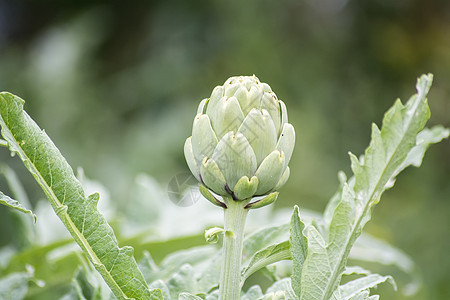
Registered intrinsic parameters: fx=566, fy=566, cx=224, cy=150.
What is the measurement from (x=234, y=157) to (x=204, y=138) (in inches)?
1.0

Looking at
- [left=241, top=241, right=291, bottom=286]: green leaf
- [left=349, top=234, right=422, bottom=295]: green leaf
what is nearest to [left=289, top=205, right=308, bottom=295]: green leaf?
[left=241, top=241, right=291, bottom=286]: green leaf

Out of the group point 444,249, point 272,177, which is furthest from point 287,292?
point 444,249

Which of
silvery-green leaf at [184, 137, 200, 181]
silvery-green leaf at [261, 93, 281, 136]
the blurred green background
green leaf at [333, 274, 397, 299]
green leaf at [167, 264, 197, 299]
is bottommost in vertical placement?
green leaf at [333, 274, 397, 299]

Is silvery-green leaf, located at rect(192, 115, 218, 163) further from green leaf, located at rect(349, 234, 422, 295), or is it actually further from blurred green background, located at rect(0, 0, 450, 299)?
blurred green background, located at rect(0, 0, 450, 299)

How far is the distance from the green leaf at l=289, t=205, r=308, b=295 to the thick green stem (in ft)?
0.11

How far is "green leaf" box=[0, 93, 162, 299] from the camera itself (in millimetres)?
358

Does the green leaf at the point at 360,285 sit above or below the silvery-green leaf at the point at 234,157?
below

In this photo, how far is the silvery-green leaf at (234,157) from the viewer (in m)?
0.36

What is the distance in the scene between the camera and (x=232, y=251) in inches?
14.9

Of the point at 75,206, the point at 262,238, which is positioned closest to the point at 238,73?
the point at 262,238

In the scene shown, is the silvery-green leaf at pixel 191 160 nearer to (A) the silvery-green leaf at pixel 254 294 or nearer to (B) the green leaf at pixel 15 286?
(A) the silvery-green leaf at pixel 254 294

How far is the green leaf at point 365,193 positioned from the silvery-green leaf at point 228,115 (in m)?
0.08

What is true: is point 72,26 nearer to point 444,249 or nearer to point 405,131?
point 444,249

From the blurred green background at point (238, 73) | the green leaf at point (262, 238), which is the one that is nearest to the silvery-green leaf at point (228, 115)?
the green leaf at point (262, 238)
